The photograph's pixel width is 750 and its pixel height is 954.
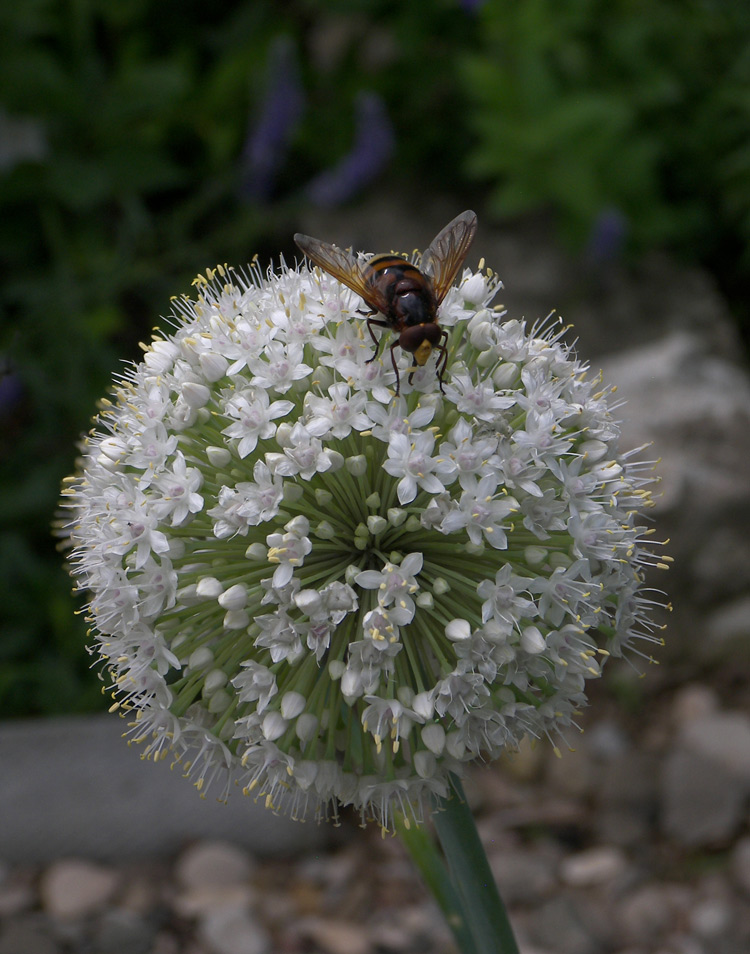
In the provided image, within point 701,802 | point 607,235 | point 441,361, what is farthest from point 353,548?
point 607,235

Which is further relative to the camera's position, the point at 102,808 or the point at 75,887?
the point at 102,808

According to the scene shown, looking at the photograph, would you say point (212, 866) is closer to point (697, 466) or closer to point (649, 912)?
point (649, 912)

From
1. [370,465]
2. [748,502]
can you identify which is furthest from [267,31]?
[370,465]

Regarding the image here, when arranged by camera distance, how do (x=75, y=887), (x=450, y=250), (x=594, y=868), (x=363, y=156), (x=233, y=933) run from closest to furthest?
(x=450, y=250) < (x=233, y=933) < (x=75, y=887) < (x=594, y=868) < (x=363, y=156)

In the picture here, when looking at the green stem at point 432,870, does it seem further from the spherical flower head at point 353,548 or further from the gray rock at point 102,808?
the gray rock at point 102,808

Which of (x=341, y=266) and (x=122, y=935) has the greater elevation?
(x=341, y=266)

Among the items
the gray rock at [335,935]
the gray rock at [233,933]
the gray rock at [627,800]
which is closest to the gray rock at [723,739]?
the gray rock at [627,800]
